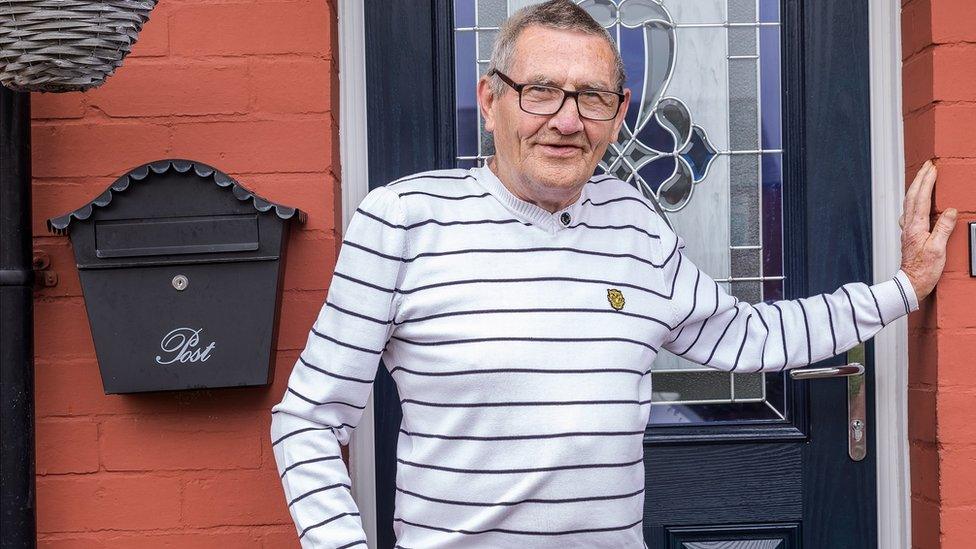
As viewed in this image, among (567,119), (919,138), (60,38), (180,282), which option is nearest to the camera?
(60,38)

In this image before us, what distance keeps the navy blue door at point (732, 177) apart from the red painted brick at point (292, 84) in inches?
9.7

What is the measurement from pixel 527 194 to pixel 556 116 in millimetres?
145

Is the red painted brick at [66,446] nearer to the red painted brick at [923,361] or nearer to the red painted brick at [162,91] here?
the red painted brick at [162,91]

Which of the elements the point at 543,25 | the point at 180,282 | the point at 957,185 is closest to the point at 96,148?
the point at 180,282

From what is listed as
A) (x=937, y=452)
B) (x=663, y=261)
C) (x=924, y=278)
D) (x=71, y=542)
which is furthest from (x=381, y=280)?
(x=937, y=452)

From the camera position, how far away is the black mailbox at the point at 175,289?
1.94 metres

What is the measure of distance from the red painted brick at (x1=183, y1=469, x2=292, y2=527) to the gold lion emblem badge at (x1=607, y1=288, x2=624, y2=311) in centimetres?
76

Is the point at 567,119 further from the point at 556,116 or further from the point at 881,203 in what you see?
the point at 881,203

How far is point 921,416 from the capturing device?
2.19 m

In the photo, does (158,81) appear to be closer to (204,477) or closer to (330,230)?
(330,230)

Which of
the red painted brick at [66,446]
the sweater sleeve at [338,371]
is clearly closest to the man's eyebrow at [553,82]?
the sweater sleeve at [338,371]

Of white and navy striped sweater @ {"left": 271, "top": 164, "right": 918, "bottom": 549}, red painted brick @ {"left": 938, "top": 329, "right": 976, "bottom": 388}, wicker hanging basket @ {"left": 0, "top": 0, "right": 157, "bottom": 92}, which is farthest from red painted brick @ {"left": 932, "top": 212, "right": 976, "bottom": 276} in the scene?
wicker hanging basket @ {"left": 0, "top": 0, "right": 157, "bottom": 92}

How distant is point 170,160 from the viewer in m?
1.98

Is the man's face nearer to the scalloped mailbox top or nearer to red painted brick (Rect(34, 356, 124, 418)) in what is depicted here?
the scalloped mailbox top
